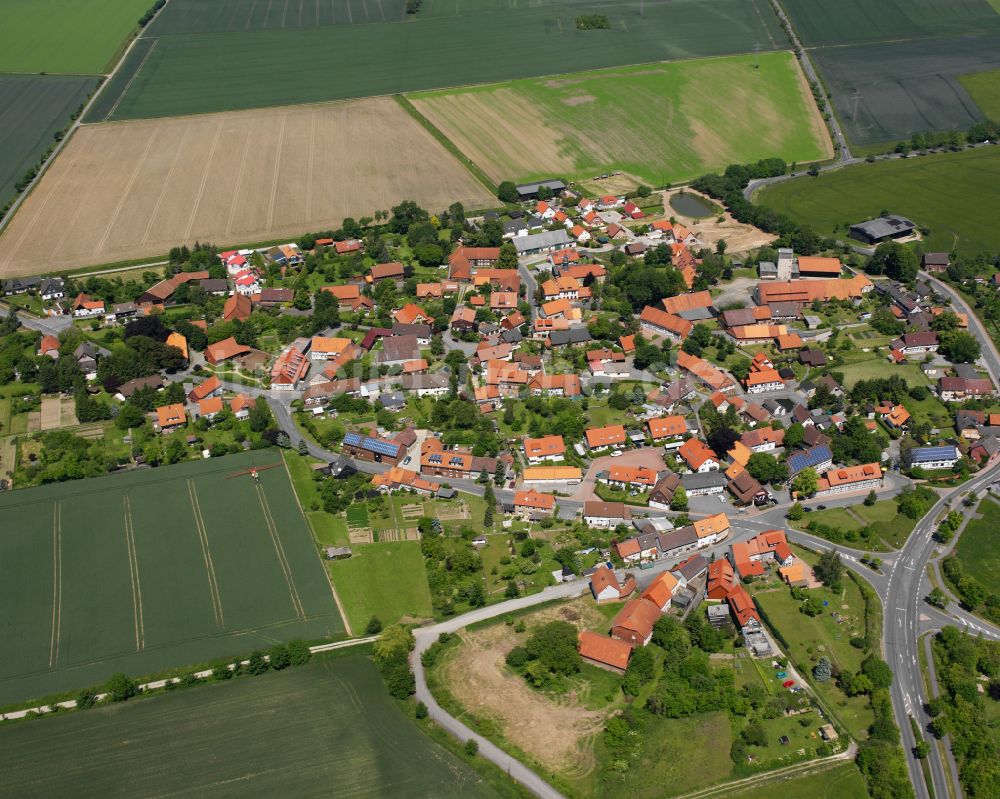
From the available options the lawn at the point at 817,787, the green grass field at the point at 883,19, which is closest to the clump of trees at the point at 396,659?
the lawn at the point at 817,787

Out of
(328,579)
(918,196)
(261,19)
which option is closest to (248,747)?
(328,579)

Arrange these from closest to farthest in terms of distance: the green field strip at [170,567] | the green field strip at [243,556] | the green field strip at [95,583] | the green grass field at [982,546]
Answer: the green field strip at [95,583], the green field strip at [170,567], the green field strip at [243,556], the green grass field at [982,546]

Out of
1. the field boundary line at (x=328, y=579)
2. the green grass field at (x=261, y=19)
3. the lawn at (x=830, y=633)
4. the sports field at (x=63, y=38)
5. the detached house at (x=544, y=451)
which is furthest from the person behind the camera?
the green grass field at (x=261, y=19)

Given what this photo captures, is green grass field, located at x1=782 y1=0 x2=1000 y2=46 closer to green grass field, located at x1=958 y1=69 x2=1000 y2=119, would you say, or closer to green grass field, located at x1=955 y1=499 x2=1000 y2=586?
green grass field, located at x1=958 y1=69 x2=1000 y2=119

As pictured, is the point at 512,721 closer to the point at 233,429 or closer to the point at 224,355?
the point at 233,429

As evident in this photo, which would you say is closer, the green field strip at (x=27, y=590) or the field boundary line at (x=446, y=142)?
the green field strip at (x=27, y=590)

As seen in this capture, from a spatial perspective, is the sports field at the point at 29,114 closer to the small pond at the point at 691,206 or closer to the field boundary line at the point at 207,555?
the field boundary line at the point at 207,555

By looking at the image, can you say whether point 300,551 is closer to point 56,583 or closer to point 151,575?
point 151,575
